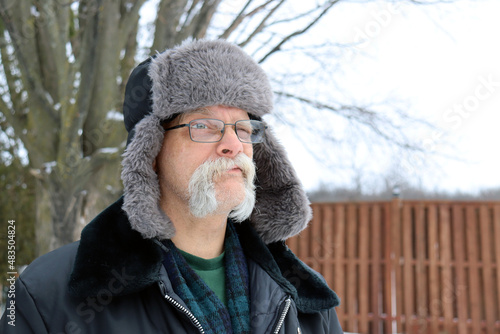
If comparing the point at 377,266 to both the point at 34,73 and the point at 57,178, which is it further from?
the point at 34,73

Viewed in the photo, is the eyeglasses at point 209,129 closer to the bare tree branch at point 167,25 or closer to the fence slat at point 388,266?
the bare tree branch at point 167,25

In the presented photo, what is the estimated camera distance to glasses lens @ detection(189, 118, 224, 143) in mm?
1665

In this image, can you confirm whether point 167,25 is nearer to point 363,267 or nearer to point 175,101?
point 175,101

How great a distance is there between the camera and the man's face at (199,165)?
5.34ft

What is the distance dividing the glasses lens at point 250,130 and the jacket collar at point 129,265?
391 millimetres

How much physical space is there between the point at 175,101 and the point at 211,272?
2.04 ft

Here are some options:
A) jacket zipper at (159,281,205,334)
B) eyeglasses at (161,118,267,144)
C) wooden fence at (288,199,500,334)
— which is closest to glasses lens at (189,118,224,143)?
eyeglasses at (161,118,267,144)

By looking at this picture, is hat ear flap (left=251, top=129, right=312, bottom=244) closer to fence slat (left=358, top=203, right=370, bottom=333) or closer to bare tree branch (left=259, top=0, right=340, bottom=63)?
bare tree branch (left=259, top=0, right=340, bottom=63)

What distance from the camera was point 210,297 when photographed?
1547 millimetres

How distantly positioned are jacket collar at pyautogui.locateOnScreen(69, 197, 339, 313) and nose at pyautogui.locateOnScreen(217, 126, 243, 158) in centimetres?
39

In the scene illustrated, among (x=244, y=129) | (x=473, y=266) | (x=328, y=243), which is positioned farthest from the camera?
(x=328, y=243)

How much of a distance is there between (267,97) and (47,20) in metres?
3.02

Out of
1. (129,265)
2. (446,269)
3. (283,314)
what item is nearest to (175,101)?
(129,265)

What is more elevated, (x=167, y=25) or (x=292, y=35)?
(x=292, y=35)
